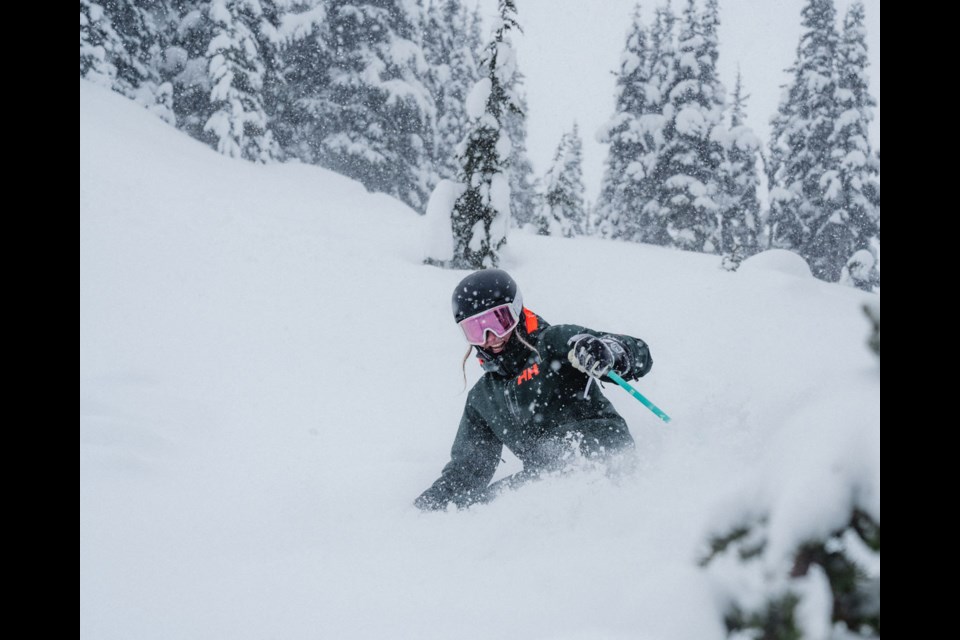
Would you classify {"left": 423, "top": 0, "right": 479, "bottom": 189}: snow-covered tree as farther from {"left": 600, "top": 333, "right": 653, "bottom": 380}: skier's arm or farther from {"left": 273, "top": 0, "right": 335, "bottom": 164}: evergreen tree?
{"left": 600, "top": 333, "right": 653, "bottom": 380}: skier's arm

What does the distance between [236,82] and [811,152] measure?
2357 cm

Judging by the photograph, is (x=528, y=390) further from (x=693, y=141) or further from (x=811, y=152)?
(x=811, y=152)

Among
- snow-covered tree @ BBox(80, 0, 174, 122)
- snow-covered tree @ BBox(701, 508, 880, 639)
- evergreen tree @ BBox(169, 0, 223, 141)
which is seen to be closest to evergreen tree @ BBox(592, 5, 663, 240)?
evergreen tree @ BBox(169, 0, 223, 141)

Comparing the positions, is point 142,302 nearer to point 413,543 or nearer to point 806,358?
point 413,543

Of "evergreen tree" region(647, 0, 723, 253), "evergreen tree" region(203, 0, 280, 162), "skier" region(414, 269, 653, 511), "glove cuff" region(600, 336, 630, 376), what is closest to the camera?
"glove cuff" region(600, 336, 630, 376)

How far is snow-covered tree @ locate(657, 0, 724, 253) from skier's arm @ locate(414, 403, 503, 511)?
2162 centimetres

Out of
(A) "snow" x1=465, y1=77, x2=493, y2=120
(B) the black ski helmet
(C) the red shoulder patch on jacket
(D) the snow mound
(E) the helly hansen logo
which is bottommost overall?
(D) the snow mound

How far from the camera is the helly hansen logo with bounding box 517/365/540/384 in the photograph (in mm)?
4227

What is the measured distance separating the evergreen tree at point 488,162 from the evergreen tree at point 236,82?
1049 centimetres

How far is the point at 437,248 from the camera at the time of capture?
43.3ft

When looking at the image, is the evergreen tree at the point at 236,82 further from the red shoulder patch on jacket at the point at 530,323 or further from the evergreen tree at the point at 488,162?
the red shoulder patch on jacket at the point at 530,323

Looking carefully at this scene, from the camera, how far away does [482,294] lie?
13.5 ft

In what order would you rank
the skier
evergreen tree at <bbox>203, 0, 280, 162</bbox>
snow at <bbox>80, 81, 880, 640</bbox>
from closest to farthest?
snow at <bbox>80, 81, 880, 640</bbox>, the skier, evergreen tree at <bbox>203, 0, 280, 162</bbox>
